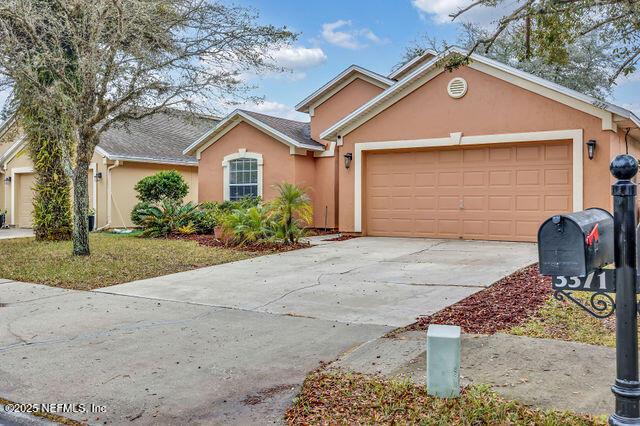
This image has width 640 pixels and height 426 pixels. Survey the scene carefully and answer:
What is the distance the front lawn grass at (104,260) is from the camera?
30.7 ft

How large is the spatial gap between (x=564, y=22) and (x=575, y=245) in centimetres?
694

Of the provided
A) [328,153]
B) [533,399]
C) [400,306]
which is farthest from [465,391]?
[328,153]

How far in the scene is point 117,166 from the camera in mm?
20016

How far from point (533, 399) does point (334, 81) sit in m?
16.1

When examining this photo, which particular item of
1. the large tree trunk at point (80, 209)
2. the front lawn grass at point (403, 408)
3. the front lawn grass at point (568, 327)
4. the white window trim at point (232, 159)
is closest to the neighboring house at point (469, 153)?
the white window trim at point (232, 159)

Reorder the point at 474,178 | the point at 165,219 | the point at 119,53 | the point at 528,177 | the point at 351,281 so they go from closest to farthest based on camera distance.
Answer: the point at 351,281 < the point at 119,53 < the point at 528,177 < the point at 474,178 < the point at 165,219

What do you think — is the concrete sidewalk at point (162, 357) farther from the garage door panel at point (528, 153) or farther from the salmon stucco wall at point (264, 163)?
the salmon stucco wall at point (264, 163)

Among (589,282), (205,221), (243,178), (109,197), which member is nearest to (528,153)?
(243,178)

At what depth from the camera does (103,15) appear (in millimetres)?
10500

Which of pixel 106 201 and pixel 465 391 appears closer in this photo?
pixel 465 391

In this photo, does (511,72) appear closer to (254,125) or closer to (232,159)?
(254,125)

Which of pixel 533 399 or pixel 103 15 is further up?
pixel 103 15

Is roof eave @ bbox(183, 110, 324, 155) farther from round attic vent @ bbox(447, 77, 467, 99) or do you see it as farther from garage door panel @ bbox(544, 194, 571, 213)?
garage door panel @ bbox(544, 194, 571, 213)

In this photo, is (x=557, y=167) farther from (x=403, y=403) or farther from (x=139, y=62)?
(x=403, y=403)
